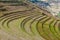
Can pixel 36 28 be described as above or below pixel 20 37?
below

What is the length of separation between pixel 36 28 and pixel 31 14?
139cm

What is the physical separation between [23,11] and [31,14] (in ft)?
1.13

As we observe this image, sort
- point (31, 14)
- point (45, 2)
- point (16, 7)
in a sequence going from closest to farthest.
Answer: point (31, 14), point (16, 7), point (45, 2)

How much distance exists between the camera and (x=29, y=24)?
4.15m

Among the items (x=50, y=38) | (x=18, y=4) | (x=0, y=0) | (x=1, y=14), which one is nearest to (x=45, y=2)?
(x=18, y=4)

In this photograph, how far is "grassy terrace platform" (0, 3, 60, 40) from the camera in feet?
10.5

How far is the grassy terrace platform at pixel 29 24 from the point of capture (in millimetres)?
3190

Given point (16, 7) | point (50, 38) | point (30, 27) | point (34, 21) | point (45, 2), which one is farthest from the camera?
point (45, 2)

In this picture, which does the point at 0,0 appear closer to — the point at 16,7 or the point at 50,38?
the point at 16,7

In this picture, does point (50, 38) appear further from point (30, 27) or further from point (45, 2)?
point (45, 2)

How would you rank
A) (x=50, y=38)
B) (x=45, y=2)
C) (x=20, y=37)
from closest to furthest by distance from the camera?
(x=20, y=37), (x=50, y=38), (x=45, y=2)

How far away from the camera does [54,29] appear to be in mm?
4133

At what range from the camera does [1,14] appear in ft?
15.5

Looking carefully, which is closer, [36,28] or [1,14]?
[36,28]
